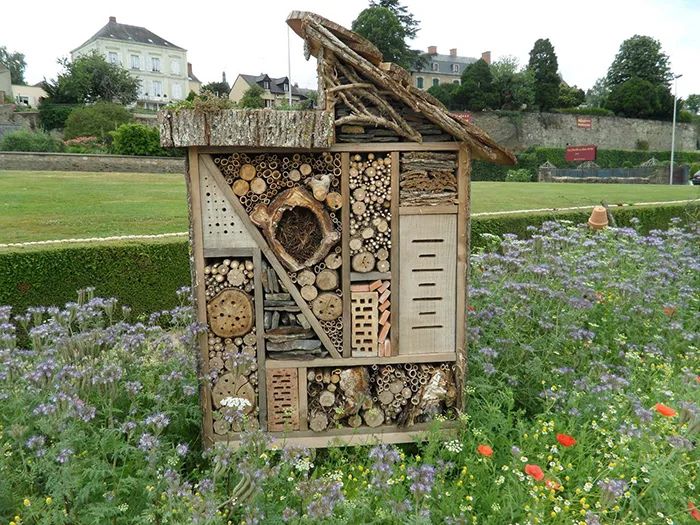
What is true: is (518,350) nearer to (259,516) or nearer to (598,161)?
(259,516)

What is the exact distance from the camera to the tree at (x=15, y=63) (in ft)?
178

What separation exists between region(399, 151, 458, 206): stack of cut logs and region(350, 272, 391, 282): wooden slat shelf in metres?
0.47

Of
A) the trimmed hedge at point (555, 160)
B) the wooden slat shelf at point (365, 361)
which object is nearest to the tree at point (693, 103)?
the trimmed hedge at point (555, 160)

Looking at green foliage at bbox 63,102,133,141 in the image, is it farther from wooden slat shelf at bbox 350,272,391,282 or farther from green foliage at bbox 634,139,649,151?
green foliage at bbox 634,139,649,151

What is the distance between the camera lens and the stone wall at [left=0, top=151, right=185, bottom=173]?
19375mm

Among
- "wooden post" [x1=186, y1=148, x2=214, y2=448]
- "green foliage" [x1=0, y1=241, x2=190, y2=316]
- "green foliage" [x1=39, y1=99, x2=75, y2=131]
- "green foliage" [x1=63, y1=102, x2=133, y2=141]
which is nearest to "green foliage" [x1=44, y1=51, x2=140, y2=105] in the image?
"green foliage" [x1=39, y1=99, x2=75, y2=131]

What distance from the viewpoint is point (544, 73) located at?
148 ft

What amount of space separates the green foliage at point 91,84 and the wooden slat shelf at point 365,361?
38413 millimetres

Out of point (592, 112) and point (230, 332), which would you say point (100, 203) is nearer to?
point (230, 332)

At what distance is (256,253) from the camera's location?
315cm

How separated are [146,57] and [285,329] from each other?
181ft

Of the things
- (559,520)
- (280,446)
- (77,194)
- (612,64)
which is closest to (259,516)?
(280,446)

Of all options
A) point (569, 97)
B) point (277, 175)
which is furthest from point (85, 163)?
point (569, 97)

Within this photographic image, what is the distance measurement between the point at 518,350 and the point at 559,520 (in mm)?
1614
